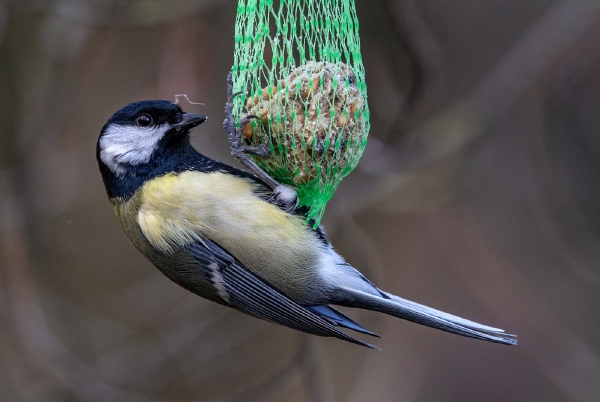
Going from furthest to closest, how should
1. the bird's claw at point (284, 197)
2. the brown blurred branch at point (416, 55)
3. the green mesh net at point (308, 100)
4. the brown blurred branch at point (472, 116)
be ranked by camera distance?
1. the brown blurred branch at point (472, 116)
2. the brown blurred branch at point (416, 55)
3. the bird's claw at point (284, 197)
4. the green mesh net at point (308, 100)

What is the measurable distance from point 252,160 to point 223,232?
26 centimetres

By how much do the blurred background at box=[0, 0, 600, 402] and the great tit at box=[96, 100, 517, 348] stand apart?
2.97 ft

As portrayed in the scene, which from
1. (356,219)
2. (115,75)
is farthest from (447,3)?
(115,75)

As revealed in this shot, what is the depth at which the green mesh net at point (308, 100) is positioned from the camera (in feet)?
7.14

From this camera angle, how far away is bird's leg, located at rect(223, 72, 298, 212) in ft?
7.41

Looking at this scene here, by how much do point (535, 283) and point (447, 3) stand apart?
1640 mm

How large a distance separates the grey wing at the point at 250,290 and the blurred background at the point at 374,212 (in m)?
0.99

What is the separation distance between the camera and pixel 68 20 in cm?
350

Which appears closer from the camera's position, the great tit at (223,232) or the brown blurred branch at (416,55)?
the great tit at (223,232)

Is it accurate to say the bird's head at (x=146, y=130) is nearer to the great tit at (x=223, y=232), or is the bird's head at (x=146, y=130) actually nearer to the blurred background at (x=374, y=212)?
the great tit at (x=223, y=232)

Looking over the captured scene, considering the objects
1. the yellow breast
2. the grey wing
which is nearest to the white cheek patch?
the yellow breast

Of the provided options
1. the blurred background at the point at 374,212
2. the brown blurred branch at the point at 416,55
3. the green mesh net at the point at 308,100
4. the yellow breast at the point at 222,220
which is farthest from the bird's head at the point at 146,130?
the brown blurred branch at the point at 416,55

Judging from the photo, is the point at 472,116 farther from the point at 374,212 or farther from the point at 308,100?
the point at 308,100

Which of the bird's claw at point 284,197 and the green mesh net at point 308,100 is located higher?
the green mesh net at point 308,100
